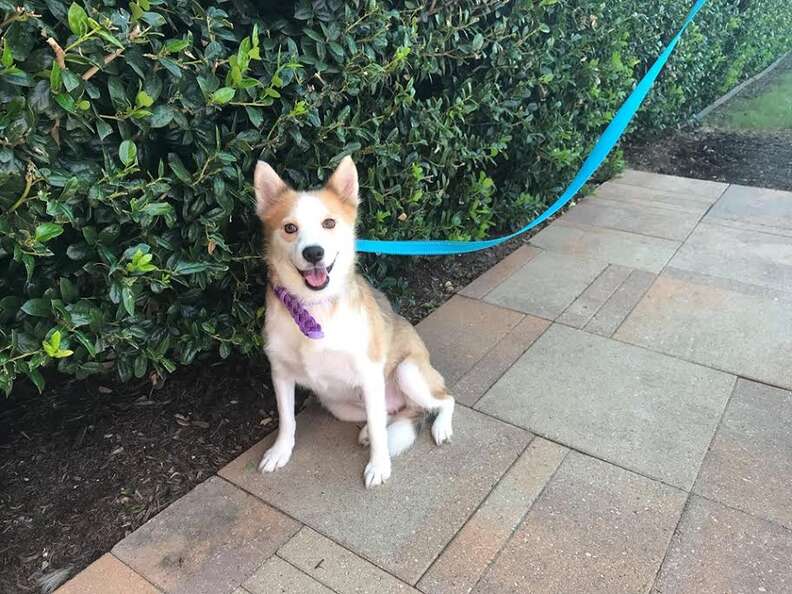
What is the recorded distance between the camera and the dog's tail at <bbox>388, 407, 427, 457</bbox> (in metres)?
3.21

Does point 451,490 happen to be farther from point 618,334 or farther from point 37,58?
point 37,58

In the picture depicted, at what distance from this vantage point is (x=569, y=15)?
5.21 metres

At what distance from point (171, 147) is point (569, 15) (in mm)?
3866

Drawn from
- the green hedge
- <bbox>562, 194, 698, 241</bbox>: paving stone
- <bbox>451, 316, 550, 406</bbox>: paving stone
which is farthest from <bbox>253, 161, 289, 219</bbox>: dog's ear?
<bbox>562, 194, 698, 241</bbox>: paving stone

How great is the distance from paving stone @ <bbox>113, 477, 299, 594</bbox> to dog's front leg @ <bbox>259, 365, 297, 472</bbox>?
0.22 meters

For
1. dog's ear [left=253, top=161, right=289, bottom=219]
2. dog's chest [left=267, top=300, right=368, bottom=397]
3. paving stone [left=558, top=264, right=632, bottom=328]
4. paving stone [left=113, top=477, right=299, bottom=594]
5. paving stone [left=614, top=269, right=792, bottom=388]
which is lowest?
paving stone [left=558, top=264, right=632, bottom=328]

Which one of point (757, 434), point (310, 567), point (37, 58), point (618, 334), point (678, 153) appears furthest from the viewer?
point (678, 153)

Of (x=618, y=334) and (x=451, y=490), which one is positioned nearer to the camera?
(x=451, y=490)

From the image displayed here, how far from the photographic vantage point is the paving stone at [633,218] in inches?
225

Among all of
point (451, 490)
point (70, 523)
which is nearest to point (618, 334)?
point (451, 490)

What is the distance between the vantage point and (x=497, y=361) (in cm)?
397

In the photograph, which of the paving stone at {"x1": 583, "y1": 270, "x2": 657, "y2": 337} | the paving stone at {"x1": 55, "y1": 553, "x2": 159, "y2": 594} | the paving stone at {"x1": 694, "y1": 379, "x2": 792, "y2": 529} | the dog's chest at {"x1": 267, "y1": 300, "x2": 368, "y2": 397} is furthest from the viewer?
the paving stone at {"x1": 583, "y1": 270, "x2": 657, "y2": 337}

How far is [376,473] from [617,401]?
1465 millimetres

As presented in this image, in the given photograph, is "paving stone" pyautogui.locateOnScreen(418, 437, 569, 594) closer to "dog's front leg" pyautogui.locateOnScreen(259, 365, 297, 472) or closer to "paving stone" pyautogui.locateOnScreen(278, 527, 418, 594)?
"paving stone" pyautogui.locateOnScreen(278, 527, 418, 594)
